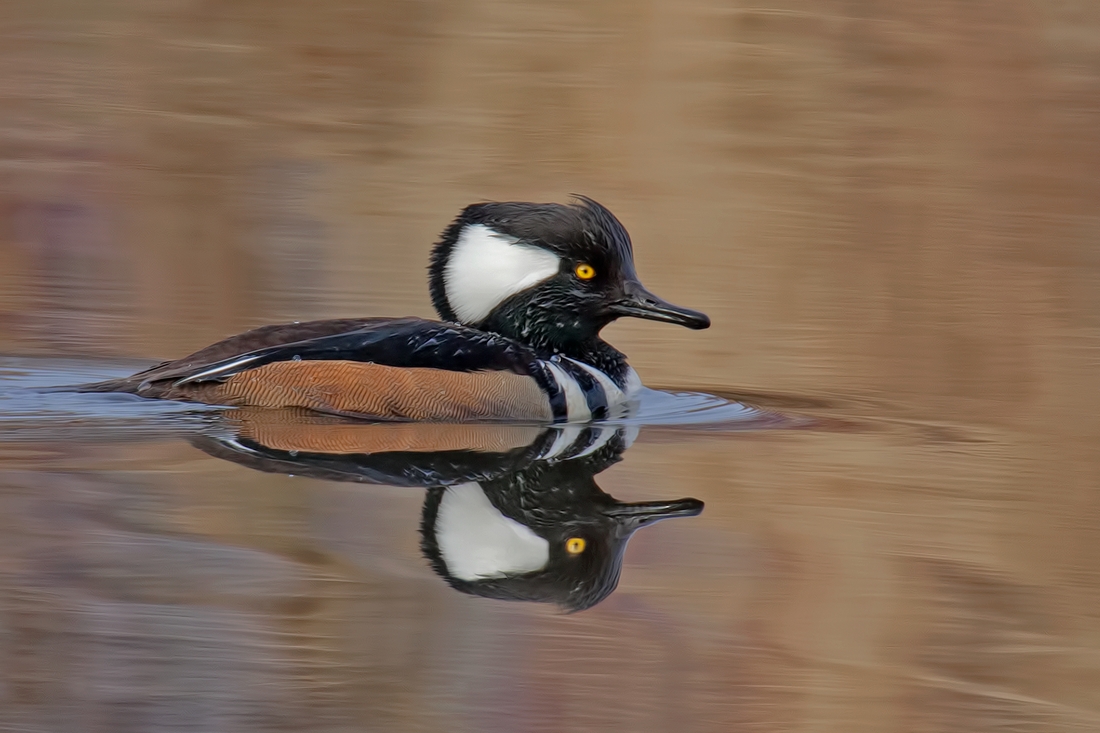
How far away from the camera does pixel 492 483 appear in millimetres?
5715

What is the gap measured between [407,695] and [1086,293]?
6790 millimetres

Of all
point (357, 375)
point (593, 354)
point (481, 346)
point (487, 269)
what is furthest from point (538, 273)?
point (357, 375)

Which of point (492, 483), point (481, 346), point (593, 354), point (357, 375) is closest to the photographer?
point (492, 483)

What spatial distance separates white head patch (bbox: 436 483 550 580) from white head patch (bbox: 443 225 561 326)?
1.84m

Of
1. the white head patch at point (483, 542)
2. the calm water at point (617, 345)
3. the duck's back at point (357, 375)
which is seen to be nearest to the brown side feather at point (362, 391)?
the duck's back at point (357, 375)

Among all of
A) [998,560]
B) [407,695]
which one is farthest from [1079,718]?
[407,695]

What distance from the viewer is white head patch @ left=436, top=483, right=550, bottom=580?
4789 mm

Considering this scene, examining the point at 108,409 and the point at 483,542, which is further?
the point at 108,409

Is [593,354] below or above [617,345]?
above

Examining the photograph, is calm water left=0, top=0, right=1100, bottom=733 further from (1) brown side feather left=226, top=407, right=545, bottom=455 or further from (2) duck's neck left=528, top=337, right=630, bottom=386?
(2) duck's neck left=528, top=337, right=630, bottom=386

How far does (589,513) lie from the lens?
539 cm

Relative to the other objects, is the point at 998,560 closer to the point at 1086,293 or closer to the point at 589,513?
the point at 589,513

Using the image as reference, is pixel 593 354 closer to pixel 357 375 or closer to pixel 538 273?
pixel 538 273

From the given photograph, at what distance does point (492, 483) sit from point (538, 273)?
5.55ft
